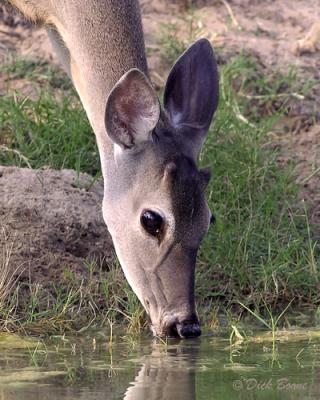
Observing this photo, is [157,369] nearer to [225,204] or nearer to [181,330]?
[181,330]

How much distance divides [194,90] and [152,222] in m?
0.92

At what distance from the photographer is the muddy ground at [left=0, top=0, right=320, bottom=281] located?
7.64 meters

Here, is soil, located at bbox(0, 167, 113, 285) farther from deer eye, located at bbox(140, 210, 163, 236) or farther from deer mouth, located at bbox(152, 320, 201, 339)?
deer mouth, located at bbox(152, 320, 201, 339)

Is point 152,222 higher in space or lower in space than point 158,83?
higher

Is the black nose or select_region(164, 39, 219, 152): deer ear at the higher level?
select_region(164, 39, 219, 152): deer ear

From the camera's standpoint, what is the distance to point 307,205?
8680mm

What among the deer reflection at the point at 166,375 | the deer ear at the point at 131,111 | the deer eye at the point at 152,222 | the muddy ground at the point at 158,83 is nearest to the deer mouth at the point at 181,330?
the deer reflection at the point at 166,375

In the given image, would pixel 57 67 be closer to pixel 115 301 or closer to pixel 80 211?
pixel 80 211

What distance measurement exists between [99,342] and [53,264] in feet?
2.67

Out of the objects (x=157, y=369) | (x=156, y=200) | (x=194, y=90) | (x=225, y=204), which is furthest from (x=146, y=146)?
(x=225, y=204)

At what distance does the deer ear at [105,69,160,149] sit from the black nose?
99 centimetres

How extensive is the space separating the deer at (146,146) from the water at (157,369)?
208 mm

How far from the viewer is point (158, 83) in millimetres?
9805

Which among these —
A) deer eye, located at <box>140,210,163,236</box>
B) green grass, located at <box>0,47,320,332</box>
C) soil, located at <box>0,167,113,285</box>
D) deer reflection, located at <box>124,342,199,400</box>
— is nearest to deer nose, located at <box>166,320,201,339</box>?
deer reflection, located at <box>124,342,199,400</box>
